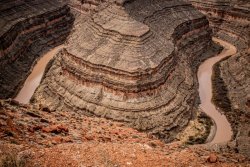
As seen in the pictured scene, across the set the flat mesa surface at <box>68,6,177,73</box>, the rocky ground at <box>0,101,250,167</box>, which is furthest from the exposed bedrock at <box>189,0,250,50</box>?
the rocky ground at <box>0,101,250,167</box>

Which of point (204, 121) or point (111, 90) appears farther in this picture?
point (204, 121)

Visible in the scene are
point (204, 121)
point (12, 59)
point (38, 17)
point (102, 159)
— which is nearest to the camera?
point (102, 159)

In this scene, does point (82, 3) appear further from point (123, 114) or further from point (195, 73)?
point (123, 114)

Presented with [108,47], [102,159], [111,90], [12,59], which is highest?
[102,159]

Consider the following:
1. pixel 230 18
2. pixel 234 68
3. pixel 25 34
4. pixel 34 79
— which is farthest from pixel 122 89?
pixel 230 18

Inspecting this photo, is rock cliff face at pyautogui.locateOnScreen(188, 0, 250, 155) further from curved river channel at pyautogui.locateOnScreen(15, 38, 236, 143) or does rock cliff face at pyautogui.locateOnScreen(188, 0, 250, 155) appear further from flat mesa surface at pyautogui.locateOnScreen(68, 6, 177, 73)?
flat mesa surface at pyautogui.locateOnScreen(68, 6, 177, 73)

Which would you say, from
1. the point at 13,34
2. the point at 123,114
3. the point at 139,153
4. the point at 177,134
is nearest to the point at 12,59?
the point at 13,34

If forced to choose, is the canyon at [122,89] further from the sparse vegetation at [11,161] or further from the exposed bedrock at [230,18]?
the exposed bedrock at [230,18]
